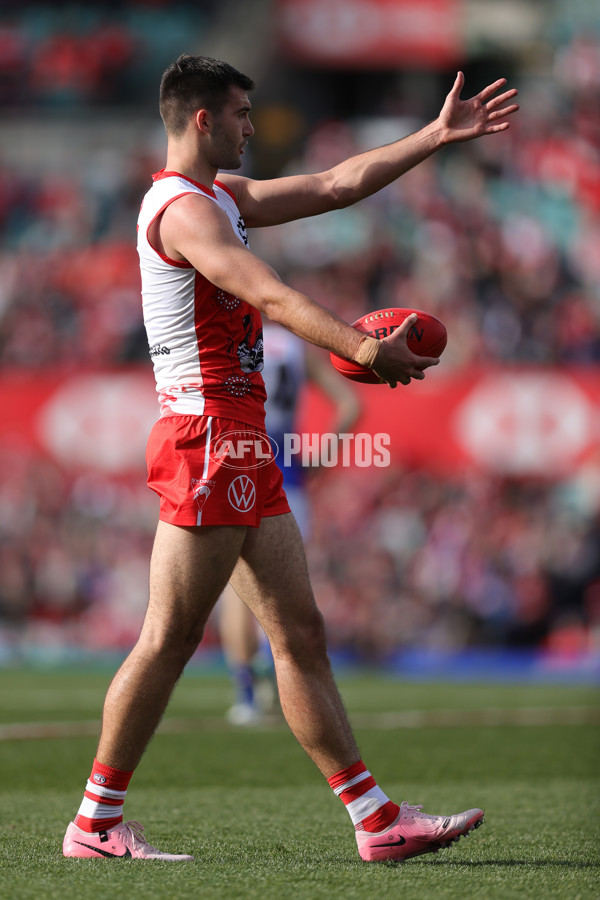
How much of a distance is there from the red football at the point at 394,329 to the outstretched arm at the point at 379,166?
2.27 feet

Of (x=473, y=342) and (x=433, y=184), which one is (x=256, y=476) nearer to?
(x=473, y=342)

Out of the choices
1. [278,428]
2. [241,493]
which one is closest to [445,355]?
[278,428]

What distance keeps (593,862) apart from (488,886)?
22.9 inches

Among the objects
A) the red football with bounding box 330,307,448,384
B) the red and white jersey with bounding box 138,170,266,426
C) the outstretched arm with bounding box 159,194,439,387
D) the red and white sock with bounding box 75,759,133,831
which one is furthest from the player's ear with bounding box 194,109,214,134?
the red and white sock with bounding box 75,759,133,831

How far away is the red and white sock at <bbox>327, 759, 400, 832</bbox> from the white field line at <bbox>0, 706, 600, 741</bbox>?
3936 millimetres

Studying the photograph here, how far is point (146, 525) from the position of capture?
17938mm

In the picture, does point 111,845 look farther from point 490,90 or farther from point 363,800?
point 490,90

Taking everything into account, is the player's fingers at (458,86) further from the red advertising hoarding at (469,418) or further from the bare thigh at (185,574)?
the red advertising hoarding at (469,418)

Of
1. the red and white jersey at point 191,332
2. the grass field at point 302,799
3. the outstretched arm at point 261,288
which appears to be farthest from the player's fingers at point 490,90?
the grass field at point 302,799

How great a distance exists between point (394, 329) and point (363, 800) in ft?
4.66

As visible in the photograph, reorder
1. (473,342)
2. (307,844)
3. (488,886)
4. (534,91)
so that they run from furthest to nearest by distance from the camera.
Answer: (534,91) → (473,342) → (307,844) → (488,886)

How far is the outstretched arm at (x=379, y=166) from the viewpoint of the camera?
4637 millimetres

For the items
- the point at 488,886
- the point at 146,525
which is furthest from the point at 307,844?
the point at 146,525

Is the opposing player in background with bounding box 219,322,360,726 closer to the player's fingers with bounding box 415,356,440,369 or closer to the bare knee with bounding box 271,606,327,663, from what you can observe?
the bare knee with bounding box 271,606,327,663
